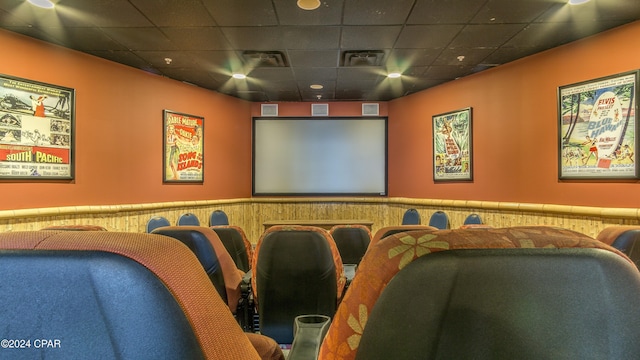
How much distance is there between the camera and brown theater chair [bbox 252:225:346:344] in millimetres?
2141

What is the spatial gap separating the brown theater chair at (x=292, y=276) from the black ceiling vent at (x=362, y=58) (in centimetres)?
313

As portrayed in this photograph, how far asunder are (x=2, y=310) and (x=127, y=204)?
506 cm

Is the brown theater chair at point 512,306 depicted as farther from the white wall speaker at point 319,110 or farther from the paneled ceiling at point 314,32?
the white wall speaker at point 319,110

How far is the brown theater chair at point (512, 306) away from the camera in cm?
60

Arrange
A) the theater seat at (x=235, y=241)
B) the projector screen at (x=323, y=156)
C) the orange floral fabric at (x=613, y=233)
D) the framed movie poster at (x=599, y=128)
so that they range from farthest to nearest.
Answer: the projector screen at (x=323, y=156)
the framed movie poster at (x=599, y=128)
the theater seat at (x=235, y=241)
the orange floral fabric at (x=613, y=233)

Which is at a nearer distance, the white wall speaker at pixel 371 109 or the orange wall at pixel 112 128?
the orange wall at pixel 112 128

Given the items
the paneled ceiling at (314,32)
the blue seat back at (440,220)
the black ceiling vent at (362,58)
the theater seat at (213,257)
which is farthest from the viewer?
the blue seat back at (440,220)

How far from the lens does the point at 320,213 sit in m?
7.22

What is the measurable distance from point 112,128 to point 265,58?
2.28 metres

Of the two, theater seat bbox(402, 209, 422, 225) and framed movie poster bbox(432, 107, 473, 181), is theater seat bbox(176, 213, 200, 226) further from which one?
framed movie poster bbox(432, 107, 473, 181)

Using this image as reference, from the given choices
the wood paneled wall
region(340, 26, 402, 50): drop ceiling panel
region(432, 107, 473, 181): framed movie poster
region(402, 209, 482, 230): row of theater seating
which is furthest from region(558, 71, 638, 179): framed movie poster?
region(340, 26, 402, 50): drop ceiling panel

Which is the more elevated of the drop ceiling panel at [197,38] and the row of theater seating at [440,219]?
the drop ceiling panel at [197,38]

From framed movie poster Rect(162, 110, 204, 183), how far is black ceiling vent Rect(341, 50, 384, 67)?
2805 millimetres

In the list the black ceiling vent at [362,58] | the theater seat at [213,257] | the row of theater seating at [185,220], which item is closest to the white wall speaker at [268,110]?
the row of theater seating at [185,220]
